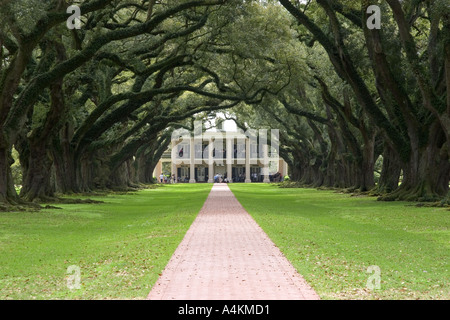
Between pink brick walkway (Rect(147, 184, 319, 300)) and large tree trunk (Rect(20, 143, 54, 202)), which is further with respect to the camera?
large tree trunk (Rect(20, 143, 54, 202))

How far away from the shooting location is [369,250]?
11383 millimetres

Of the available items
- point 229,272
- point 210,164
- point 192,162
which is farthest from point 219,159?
point 229,272

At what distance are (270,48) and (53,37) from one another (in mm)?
11217

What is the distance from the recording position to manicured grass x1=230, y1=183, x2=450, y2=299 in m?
7.65

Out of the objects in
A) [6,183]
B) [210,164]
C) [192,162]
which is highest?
[192,162]

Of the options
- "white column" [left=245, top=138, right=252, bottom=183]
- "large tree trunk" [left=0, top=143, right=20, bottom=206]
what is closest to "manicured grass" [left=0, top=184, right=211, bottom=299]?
"large tree trunk" [left=0, top=143, right=20, bottom=206]

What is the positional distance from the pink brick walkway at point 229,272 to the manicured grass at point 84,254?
284 mm

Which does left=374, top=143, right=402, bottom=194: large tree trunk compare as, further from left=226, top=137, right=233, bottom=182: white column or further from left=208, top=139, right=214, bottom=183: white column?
left=208, top=139, right=214, bottom=183: white column

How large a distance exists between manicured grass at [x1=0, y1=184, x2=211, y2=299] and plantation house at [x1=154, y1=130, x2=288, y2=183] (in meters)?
77.2

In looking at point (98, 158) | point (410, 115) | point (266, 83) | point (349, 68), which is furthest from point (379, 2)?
point (98, 158)

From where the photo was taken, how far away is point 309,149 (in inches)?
2140

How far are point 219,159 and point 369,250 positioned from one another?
298ft

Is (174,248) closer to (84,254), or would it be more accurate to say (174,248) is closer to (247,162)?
(84,254)

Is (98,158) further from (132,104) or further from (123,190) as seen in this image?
(132,104)
